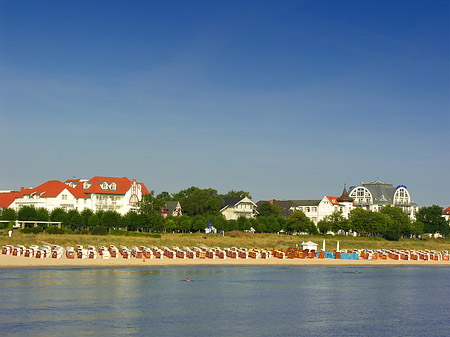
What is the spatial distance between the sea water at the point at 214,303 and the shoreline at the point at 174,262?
8.10 feet

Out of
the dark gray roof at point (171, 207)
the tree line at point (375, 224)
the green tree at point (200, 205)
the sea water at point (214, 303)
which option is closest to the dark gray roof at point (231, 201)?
the green tree at point (200, 205)

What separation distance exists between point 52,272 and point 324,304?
24.3 m

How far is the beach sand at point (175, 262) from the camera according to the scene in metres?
55.6

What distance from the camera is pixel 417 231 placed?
392 ft

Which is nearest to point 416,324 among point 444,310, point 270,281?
point 444,310

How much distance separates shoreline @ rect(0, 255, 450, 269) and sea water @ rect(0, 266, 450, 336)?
8.10 ft

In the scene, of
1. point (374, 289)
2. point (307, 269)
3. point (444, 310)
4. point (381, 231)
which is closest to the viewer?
point (444, 310)

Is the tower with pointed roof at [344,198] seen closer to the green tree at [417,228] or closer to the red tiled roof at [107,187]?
the green tree at [417,228]

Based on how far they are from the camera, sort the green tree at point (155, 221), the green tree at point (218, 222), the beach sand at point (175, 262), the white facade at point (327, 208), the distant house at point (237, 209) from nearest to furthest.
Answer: the beach sand at point (175, 262) → the green tree at point (155, 221) → the green tree at point (218, 222) → the white facade at point (327, 208) → the distant house at point (237, 209)

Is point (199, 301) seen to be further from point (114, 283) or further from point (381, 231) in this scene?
point (381, 231)

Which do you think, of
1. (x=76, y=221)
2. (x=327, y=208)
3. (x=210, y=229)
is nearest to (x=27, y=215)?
(x=76, y=221)

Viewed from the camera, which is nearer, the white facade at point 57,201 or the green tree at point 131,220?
the green tree at point 131,220

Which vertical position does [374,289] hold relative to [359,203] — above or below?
below

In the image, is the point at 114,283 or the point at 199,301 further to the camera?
the point at 114,283
